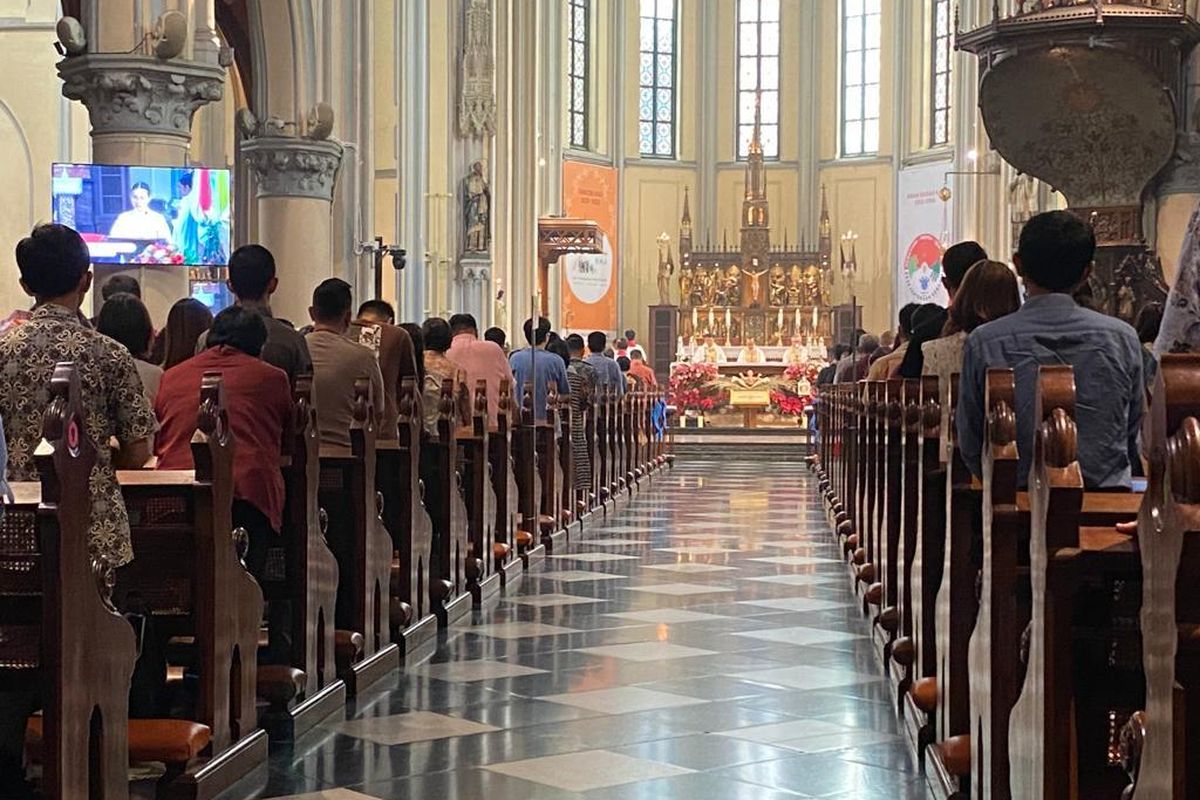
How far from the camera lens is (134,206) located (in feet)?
34.1

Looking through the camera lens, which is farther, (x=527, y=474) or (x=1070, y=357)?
(x=527, y=474)

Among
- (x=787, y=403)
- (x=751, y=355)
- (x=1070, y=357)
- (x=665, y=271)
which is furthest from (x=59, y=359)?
(x=665, y=271)

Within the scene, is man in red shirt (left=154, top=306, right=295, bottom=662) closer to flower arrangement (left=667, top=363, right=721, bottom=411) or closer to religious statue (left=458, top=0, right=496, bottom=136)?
religious statue (left=458, top=0, right=496, bottom=136)

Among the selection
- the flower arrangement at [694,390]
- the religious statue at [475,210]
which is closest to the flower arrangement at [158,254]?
the religious statue at [475,210]

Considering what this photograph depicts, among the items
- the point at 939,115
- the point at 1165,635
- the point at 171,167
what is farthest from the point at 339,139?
the point at 939,115

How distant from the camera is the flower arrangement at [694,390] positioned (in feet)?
91.1

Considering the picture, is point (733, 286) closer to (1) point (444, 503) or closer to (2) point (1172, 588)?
(1) point (444, 503)

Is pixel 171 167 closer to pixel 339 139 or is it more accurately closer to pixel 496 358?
pixel 496 358

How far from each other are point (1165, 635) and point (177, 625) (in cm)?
332

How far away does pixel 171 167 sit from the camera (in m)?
10.5

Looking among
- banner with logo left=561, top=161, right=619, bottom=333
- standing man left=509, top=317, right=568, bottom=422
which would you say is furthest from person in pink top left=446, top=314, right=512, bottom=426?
banner with logo left=561, top=161, right=619, bottom=333

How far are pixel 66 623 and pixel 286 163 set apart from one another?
40.5ft

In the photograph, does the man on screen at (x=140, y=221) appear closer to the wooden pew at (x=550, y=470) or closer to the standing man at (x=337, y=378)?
the wooden pew at (x=550, y=470)

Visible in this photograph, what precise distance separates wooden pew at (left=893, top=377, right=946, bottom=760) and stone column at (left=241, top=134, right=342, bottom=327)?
11.0 metres
